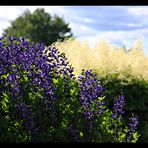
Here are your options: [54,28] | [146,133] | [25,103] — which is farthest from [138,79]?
[54,28]

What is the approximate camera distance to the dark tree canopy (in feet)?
95.2

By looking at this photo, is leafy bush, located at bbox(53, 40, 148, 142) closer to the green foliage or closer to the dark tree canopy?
the green foliage

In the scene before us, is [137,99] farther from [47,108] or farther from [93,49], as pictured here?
[47,108]

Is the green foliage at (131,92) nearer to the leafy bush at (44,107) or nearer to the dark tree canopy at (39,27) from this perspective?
the leafy bush at (44,107)

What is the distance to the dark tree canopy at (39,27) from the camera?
29.0 m

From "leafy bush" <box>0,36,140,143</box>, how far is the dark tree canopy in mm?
23485

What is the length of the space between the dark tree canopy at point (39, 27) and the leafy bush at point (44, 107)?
77.1 ft

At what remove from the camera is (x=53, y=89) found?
4.12 metres

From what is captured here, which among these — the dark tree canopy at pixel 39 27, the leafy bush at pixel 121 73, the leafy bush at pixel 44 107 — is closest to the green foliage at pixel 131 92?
the leafy bush at pixel 121 73

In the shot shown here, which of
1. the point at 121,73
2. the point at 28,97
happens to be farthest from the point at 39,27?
the point at 28,97

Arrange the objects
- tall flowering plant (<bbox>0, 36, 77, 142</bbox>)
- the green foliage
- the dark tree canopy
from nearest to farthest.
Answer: tall flowering plant (<bbox>0, 36, 77, 142</bbox>) → the green foliage → the dark tree canopy

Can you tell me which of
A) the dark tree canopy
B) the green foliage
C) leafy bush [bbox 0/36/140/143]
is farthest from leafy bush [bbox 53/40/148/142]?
the dark tree canopy

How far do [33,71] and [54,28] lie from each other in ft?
87.0

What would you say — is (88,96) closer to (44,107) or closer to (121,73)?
(44,107)
